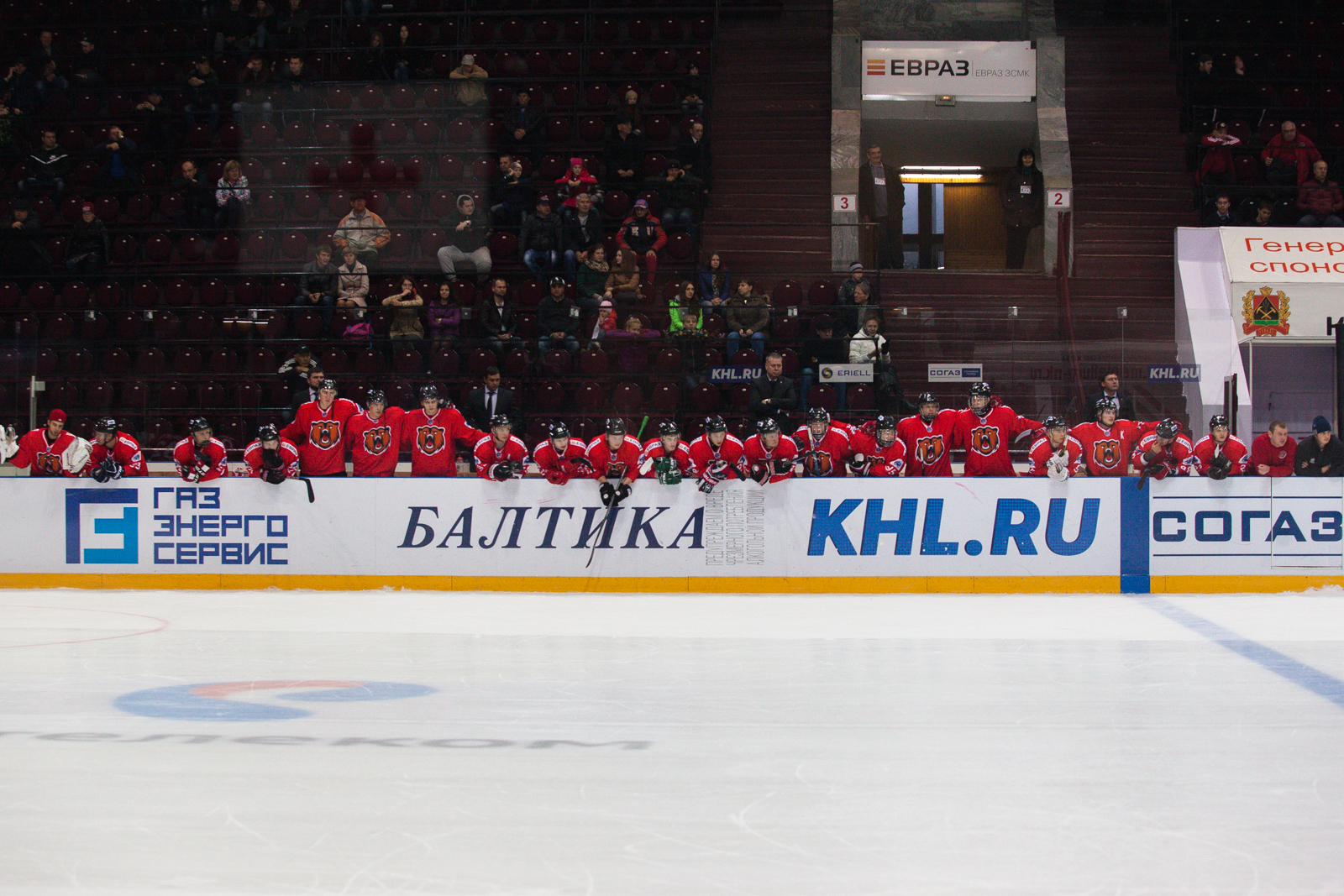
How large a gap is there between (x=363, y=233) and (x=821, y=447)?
21.9 feet

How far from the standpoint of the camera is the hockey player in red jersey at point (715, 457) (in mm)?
9492

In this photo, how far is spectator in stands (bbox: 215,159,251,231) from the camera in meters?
14.4

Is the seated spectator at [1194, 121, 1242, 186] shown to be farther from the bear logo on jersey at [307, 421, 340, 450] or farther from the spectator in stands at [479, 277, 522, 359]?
the bear logo on jersey at [307, 421, 340, 450]

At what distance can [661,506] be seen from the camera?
965 cm

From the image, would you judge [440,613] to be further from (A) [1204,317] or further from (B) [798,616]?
(A) [1204,317]

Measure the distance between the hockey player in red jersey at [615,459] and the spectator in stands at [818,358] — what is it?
7.61 feet

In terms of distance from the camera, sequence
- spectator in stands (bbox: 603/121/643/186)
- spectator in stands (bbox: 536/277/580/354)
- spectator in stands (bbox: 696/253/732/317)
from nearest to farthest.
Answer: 1. spectator in stands (bbox: 536/277/580/354)
2. spectator in stands (bbox: 696/253/732/317)
3. spectator in stands (bbox: 603/121/643/186)

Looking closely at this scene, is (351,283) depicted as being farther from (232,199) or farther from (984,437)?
(984,437)

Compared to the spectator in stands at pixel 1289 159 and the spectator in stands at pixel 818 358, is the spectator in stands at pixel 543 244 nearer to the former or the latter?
the spectator in stands at pixel 818 358

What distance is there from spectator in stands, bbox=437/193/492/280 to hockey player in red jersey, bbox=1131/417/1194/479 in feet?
24.3

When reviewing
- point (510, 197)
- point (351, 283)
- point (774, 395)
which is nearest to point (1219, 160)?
point (774, 395)

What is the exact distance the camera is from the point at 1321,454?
31.8 feet

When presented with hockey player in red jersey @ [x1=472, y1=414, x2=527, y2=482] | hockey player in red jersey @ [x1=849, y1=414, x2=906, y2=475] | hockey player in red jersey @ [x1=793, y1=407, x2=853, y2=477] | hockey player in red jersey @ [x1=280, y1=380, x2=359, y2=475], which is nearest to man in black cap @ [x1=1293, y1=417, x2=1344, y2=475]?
hockey player in red jersey @ [x1=849, y1=414, x2=906, y2=475]

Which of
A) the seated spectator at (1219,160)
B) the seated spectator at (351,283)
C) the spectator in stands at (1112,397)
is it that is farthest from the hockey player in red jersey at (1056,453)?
the seated spectator at (351,283)
